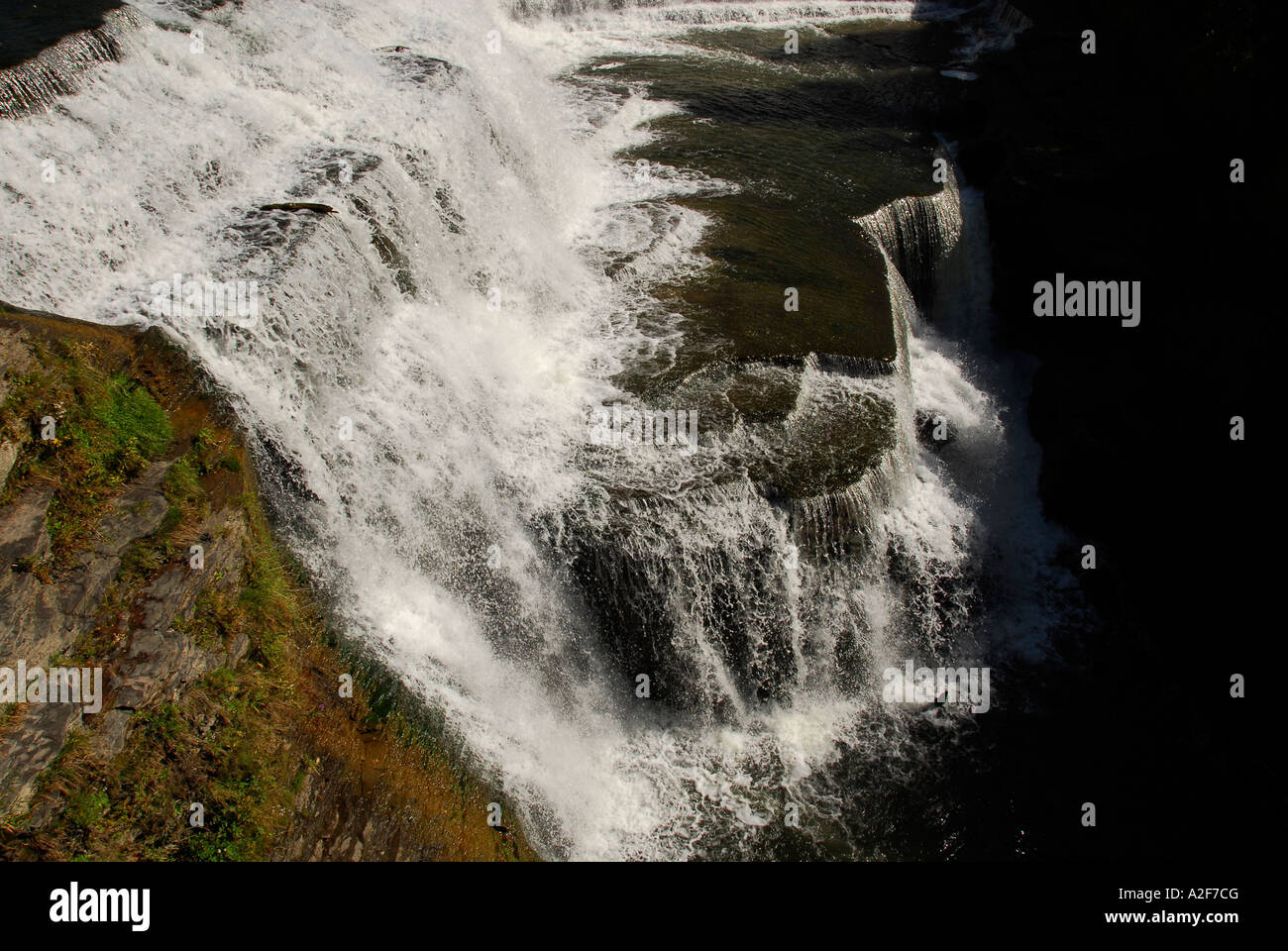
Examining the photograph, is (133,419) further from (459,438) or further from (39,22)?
(39,22)

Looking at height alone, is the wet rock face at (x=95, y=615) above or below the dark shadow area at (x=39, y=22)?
below

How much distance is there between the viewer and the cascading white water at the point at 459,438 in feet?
23.3

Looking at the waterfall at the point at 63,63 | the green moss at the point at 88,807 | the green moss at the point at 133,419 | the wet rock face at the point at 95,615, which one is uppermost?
the waterfall at the point at 63,63

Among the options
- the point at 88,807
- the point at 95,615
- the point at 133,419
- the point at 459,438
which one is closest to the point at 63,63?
the point at 133,419

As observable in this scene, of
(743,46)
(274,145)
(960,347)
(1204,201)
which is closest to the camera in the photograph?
(274,145)

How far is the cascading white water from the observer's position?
711 centimetres

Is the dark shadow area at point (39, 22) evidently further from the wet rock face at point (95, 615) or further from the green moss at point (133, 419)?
the wet rock face at point (95, 615)

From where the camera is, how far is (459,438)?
8.21 metres

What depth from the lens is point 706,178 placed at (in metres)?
13.8

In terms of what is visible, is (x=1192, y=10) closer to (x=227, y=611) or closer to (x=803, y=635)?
(x=803, y=635)

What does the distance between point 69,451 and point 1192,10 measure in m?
18.5

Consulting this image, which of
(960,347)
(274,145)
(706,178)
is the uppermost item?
(706,178)

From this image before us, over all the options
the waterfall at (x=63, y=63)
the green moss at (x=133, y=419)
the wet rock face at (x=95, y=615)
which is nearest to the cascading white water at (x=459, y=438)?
the waterfall at (x=63, y=63)
